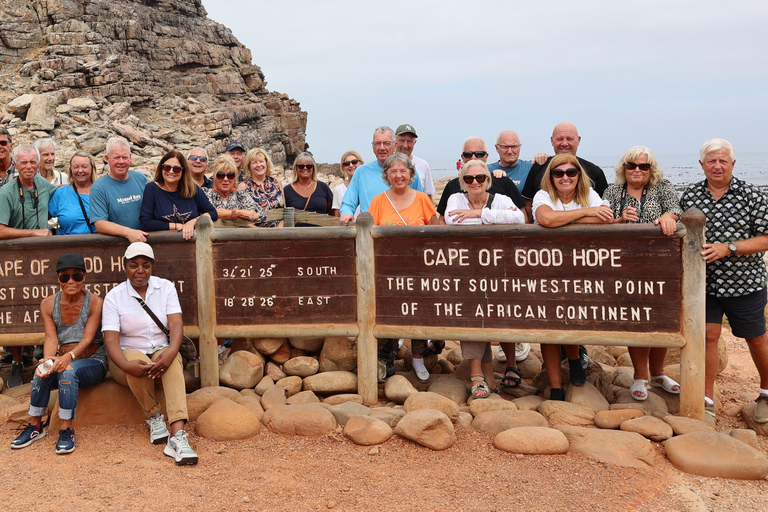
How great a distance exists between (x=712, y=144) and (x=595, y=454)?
2749 mm

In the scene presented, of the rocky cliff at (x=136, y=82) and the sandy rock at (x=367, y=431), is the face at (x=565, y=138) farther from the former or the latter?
the rocky cliff at (x=136, y=82)

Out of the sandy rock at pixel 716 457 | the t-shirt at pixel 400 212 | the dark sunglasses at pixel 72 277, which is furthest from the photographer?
the t-shirt at pixel 400 212

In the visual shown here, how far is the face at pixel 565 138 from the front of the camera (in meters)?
6.69

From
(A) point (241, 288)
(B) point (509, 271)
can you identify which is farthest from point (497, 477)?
(A) point (241, 288)

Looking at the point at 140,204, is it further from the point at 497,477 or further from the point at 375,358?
the point at 497,477

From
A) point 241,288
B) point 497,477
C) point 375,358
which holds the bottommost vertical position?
point 497,477

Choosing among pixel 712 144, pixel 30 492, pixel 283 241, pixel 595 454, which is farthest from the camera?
pixel 283 241

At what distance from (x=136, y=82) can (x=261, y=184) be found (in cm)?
5866

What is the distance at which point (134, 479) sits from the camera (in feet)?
14.8

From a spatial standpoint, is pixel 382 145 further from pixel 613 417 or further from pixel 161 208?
pixel 613 417

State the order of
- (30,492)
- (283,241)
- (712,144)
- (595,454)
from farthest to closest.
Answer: (283,241) < (712,144) < (595,454) < (30,492)

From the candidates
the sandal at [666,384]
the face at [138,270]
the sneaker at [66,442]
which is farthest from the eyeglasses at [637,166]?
the sneaker at [66,442]

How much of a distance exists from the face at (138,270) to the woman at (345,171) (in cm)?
295

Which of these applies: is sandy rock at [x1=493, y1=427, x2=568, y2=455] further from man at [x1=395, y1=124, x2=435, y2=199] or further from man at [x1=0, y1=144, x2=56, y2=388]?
man at [x1=0, y1=144, x2=56, y2=388]
